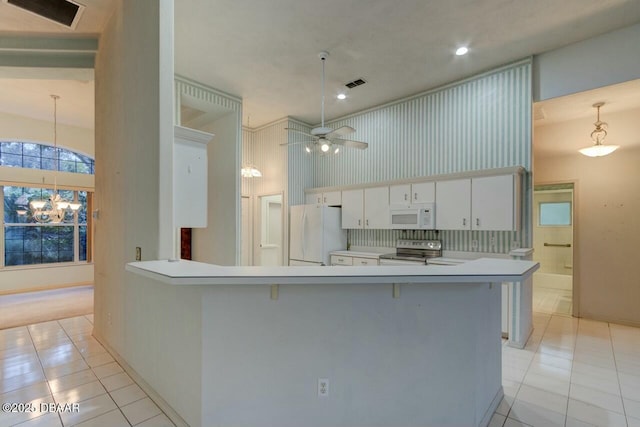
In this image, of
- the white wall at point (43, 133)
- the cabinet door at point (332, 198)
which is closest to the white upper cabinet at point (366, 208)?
the cabinet door at point (332, 198)

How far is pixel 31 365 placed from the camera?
290 cm

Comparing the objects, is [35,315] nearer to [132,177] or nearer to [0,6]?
[132,177]

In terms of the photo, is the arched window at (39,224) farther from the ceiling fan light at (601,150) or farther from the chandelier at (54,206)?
the ceiling fan light at (601,150)

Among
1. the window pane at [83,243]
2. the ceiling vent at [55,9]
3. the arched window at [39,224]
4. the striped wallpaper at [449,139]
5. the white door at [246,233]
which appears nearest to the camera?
the ceiling vent at [55,9]

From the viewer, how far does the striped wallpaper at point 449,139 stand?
384cm

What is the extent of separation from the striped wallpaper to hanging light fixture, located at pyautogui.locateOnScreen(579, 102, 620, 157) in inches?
44.7

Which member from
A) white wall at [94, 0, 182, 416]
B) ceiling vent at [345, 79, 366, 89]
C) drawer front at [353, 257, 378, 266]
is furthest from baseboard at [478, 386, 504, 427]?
ceiling vent at [345, 79, 366, 89]

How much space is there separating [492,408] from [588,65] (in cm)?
385

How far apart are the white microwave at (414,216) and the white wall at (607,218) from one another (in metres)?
2.41

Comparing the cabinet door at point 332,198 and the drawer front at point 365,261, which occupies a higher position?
the cabinet door at point 332,198

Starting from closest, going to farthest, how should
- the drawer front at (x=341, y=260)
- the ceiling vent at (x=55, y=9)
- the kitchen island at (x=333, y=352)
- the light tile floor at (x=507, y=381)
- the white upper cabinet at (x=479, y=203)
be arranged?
the kitchen island at (x=333, y=352), the light tile floor at (x=507, y=381), the ceiling vent at (x=55, y=9), the white upper cabinet at (x=479, y=203), the drawer front at (x=341, y=260)

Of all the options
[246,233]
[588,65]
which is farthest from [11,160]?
[588,65]

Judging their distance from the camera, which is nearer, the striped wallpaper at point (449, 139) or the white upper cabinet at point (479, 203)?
the white upper cabinet at point (479, 203)

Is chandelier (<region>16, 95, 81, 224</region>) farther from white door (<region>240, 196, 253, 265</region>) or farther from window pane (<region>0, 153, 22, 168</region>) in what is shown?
white door (<region>240, 196, 253, 265</region>)
